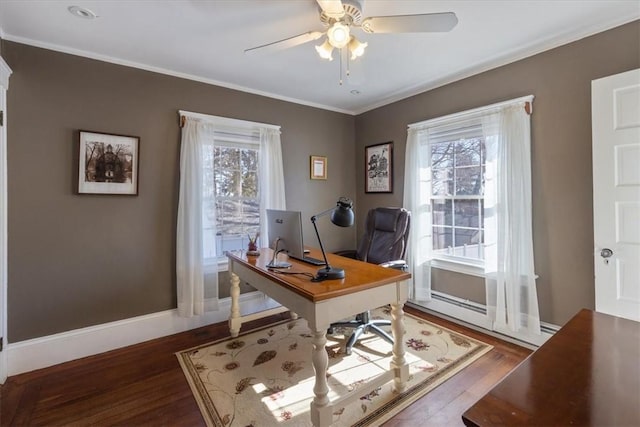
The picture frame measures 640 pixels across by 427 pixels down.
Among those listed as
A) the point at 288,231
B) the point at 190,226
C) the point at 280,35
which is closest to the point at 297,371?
the point at 288,231

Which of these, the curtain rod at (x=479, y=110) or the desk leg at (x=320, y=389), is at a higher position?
the curtain rod at (x=479, y=110)

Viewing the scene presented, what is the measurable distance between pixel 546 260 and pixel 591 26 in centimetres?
175

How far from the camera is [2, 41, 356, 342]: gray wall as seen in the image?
2.24 m

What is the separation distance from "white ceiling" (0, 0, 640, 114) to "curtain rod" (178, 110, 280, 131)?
1.23 feet

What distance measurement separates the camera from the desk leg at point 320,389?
158 centimetres

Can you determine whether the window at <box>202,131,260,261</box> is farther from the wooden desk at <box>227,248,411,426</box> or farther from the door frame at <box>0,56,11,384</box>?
the door frame at <box>0,56,11,384</box>

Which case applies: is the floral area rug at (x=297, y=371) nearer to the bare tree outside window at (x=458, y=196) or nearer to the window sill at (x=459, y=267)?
the window sill at (x=459, y=267)

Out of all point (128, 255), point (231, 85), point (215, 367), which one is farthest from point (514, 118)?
point (128, 255)

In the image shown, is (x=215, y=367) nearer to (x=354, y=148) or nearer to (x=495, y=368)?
(x=495, y=368)

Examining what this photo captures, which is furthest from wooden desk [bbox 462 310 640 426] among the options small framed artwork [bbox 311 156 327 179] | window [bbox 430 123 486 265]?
small framed artwork [bbox 311 156 327 179]

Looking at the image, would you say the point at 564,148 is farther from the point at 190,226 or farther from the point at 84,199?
the point at 84,199

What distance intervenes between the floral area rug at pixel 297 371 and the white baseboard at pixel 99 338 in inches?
17.9

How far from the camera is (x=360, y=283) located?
5.68 feet

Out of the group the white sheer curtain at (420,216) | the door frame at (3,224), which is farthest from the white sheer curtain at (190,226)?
the white sheer curtain at (420,216)
